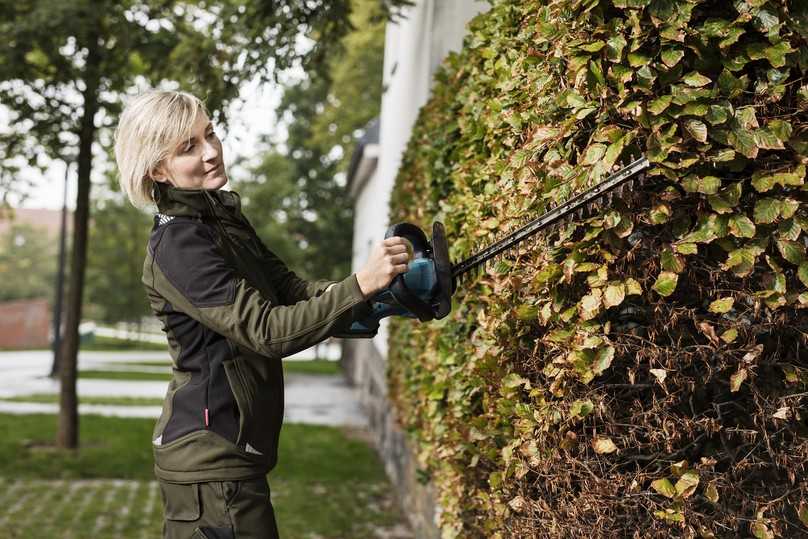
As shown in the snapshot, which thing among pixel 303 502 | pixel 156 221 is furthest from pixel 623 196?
pixel 303 502

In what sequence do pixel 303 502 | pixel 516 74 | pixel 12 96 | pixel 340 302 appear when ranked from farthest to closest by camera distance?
pixel 12 96 → pixel 303 502 → pixel 516 74 → pixel 340 302

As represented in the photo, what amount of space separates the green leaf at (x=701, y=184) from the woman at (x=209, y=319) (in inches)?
27.4

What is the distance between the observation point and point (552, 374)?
2.53 m

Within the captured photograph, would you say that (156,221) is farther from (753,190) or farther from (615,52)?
(753,190)

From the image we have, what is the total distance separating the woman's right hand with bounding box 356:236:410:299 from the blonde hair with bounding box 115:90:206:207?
664 mm

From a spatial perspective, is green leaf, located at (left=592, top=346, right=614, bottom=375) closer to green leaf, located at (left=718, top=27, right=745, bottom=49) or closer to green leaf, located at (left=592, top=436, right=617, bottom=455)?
green leaf, located at (left=592, top=436, right=617, bottom=455)

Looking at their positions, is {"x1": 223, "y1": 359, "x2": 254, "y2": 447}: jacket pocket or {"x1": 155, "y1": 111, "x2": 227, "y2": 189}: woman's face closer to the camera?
{"x1": 223, "y1": 359, "x2": 254, "y2": 447}: jacket pocket

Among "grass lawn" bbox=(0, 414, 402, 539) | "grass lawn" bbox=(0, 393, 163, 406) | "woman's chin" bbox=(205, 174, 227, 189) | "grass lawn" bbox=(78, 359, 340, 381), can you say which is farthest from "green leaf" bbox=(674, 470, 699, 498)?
"grass lawn" bbox=(78, 359, 340, 381)

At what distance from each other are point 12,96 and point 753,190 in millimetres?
7996

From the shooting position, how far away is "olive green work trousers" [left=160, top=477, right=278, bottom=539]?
2.42 metres

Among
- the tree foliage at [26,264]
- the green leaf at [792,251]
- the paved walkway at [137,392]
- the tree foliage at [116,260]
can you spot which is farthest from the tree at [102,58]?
the tree foliage at [26,264]

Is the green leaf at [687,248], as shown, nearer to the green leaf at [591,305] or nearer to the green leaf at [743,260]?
the green leaf at [743,260]

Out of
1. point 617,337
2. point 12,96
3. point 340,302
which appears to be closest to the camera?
point 340,302

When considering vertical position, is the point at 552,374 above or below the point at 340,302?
below
